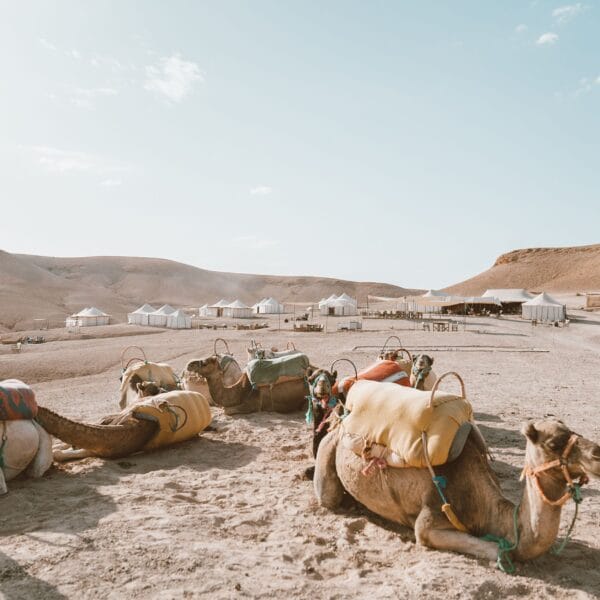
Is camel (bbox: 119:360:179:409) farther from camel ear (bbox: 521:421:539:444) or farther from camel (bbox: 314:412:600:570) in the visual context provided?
camel ear (bbox: 521:421:539:444)

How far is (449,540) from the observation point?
428 centimetres

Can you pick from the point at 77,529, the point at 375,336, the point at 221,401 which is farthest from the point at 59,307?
the point at 77,529

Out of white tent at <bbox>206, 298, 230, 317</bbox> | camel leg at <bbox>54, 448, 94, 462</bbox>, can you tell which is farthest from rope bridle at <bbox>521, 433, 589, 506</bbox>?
white tent at <bbox>206, 298, 230, 317</bbox>

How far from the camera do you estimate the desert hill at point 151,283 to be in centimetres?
9981

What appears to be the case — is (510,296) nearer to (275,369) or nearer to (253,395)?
(275,369)

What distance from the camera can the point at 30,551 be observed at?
447 centimetres

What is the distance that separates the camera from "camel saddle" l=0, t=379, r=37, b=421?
6.24 metres

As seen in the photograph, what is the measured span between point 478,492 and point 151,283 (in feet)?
441

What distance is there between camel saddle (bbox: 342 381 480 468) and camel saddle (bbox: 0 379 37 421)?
155 inches

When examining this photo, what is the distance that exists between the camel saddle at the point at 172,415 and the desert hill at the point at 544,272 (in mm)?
104552

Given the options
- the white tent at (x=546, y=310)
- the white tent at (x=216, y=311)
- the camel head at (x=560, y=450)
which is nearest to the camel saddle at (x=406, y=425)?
the camel head at (x=560, y=450)

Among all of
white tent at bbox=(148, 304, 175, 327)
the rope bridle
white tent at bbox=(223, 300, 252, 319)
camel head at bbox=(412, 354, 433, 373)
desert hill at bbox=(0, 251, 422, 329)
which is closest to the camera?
the rope bridle

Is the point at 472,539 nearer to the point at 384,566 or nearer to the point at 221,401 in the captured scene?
the point at 384,566

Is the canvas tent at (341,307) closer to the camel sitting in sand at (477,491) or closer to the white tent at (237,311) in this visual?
the white tent at (237,311)
